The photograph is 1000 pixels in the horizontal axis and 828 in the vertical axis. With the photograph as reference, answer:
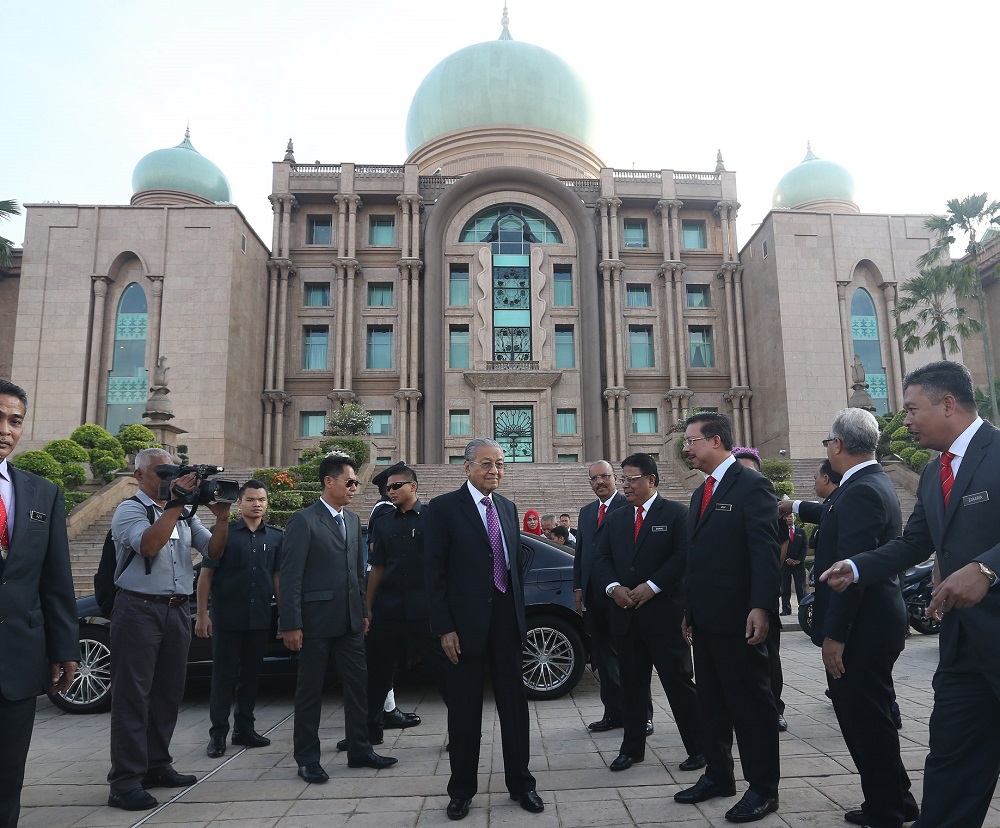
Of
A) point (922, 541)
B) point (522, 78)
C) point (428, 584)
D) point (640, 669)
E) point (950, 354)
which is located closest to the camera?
point (922, 541)

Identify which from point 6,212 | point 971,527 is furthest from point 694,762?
point 6,212

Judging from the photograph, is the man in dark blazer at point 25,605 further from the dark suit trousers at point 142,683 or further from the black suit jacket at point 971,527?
the black suit jacket at point 971,527

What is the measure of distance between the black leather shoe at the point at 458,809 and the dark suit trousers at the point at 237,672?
8.07 ft

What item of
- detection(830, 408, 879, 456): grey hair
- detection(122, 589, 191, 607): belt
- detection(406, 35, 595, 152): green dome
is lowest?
detection(122, 589, 191, 607): belt

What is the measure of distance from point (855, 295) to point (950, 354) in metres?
4.37

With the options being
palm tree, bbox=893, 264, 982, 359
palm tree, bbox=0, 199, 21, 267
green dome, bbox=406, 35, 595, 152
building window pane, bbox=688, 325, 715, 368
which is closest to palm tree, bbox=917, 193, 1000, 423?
palm tree, bbox=893, 264, 982, 359

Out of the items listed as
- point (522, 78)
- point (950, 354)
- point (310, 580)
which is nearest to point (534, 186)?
point (522, 78)

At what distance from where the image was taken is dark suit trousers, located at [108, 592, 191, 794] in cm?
469

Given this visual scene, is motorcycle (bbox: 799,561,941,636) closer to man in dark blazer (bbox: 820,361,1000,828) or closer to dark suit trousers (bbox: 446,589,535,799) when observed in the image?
dark suit trousers (bbox: 446,589,535,799)

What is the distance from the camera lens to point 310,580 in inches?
212

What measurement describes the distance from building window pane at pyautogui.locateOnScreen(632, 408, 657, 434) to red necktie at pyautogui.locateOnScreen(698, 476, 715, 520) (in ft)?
92.1

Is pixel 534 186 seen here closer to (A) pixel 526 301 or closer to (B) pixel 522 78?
(A) pixel 526 301

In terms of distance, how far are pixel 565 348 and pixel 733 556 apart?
94.6 ft

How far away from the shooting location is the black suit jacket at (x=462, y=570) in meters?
4.51
